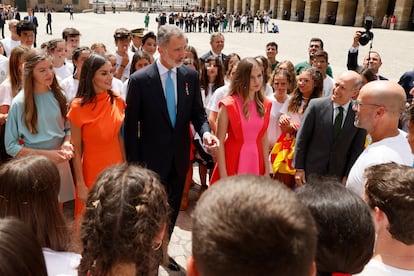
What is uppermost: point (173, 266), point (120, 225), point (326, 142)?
point (120, 225)

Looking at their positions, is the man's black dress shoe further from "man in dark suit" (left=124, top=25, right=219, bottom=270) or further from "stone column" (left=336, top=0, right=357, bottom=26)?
"stone column" (left=336, top=0, right=357, bottom=26)

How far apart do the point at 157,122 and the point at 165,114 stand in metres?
0.11

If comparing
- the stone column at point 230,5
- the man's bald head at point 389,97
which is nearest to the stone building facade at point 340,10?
the stone column at point 230,5

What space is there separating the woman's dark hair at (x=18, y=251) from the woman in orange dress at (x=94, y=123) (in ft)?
7.42

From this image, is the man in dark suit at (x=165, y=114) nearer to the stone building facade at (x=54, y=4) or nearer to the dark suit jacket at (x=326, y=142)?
the dark suit jacket at (x=326, y=142)

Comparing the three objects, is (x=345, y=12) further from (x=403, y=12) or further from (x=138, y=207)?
(x=138, y=207)

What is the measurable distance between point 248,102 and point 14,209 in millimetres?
2569

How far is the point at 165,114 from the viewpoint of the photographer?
3.61 meters

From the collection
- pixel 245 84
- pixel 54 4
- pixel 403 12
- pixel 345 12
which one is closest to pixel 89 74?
pixel 245 84

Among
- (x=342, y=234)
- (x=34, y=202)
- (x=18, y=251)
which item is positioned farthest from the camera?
(x=34, y=202)

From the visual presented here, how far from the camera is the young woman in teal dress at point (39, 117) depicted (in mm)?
3629

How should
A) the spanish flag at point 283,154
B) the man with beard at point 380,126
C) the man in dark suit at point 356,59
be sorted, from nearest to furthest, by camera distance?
the man with beard at point 380,126 → the spanish flag at point 283,154 → the man in dark suit at point 356,59

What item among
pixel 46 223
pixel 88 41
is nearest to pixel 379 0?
pixel 88 41

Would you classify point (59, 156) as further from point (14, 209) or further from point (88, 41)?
point (88, 41)
